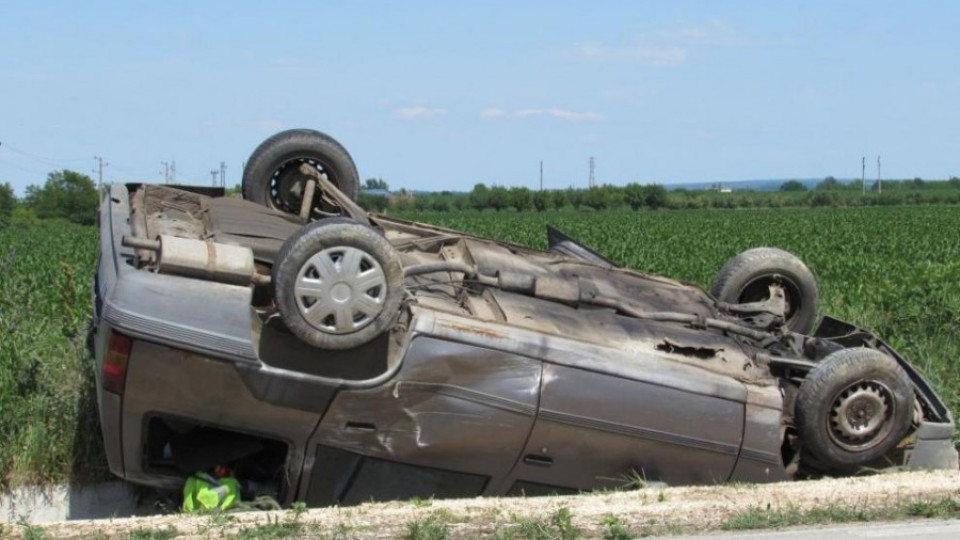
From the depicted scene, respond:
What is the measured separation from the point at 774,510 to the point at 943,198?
83.6m

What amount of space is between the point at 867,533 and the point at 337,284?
2.34 metres

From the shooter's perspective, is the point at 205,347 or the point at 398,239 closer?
the point at 205,347

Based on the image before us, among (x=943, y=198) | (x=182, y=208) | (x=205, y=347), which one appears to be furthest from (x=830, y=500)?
(x=943, y=198)

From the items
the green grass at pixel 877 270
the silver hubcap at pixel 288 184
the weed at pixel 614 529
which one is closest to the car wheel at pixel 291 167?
the silver hubcap at pixel 288 184

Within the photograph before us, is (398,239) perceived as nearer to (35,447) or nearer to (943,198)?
(35,447)

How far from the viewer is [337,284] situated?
4664mm

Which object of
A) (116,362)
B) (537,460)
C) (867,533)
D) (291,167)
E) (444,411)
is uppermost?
(291,167)

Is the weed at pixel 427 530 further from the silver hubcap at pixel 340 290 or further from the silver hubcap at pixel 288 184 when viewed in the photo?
the silver hubcap at pixel 288 184

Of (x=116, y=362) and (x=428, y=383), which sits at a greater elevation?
(x=116, y=362)

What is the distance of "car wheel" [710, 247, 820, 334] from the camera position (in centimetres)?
725

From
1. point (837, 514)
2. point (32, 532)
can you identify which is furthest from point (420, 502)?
point (837, 514)

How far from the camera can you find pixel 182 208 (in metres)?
6.70

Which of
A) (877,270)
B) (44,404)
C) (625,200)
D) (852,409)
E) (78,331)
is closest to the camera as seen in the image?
(852,409)

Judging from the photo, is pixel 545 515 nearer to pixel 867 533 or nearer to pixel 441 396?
pixel 441 396
